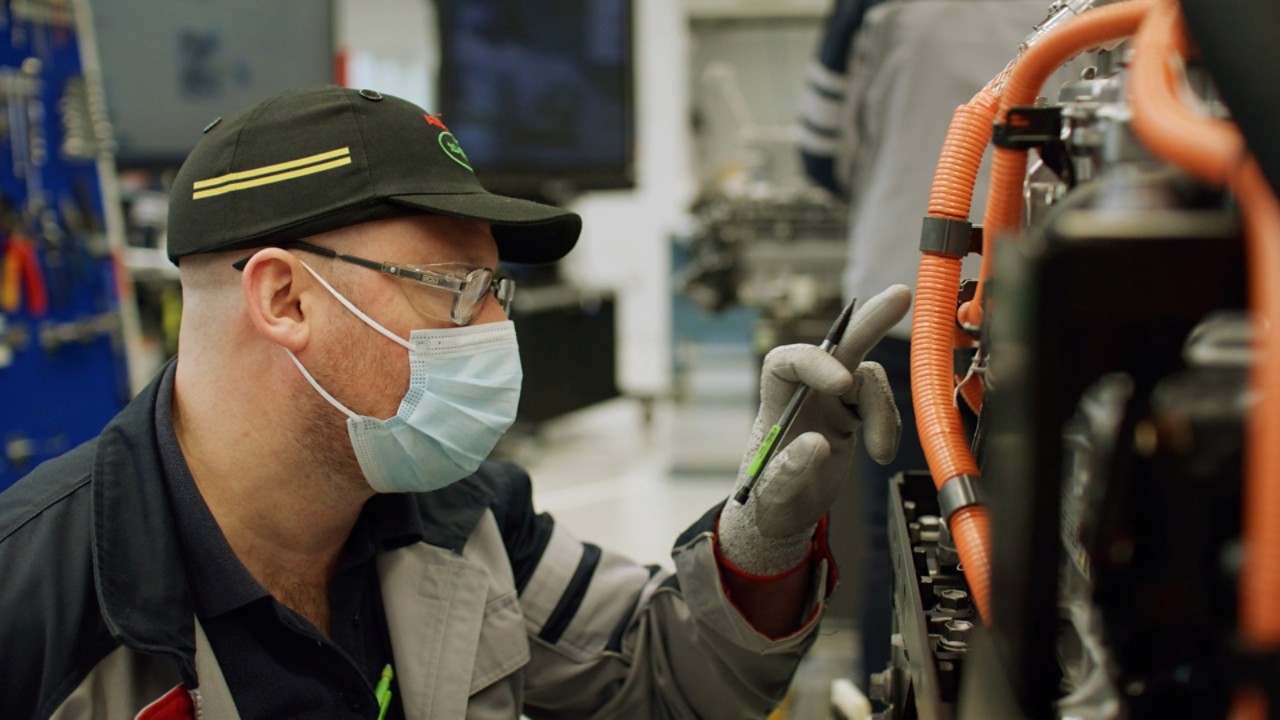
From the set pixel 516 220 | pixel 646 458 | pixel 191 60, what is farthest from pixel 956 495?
pixel 646 458

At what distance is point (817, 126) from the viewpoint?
2006 millimetres

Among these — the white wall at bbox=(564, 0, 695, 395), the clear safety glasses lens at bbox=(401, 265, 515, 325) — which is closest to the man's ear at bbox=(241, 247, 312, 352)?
the clear safety glasses lens at bbox=(401, 265, 515, 325)

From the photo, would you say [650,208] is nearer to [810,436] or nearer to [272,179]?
[272,179]

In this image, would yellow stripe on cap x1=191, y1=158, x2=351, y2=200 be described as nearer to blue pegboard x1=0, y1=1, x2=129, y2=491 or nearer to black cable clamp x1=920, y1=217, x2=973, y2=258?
black cable clamp x1=920, y1=217, x2=973, y2=258

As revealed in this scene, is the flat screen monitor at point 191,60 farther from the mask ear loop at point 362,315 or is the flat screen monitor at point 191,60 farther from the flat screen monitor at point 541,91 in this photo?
the mask ear loop at point 362,315

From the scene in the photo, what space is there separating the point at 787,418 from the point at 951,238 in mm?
250

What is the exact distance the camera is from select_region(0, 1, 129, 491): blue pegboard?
2936 mm

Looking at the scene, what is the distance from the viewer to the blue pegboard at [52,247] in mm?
2936

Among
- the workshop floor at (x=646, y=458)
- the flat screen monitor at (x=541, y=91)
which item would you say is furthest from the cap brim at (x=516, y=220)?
the flat screen monitor at (x=541, y=91)

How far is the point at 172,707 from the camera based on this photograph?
91 centimetres

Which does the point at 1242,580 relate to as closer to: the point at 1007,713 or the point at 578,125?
the point at 1007,713

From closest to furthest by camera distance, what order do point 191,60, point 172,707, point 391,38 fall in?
point 172,707 → point 191,60 → point 391,38

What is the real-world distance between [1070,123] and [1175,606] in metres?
0.32

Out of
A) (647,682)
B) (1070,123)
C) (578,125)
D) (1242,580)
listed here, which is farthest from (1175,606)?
(578,125)
